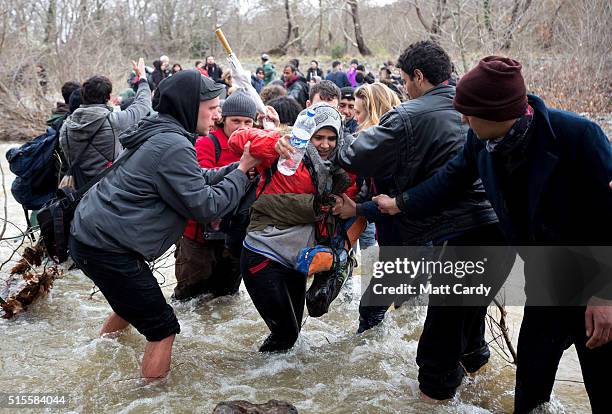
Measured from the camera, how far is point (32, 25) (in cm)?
1912

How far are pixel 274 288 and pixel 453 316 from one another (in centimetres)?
108

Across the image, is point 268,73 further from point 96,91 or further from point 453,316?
point 453,316

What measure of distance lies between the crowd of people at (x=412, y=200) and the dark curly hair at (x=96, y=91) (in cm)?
220

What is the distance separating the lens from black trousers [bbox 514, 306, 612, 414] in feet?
9.34

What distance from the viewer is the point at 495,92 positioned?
2689mm

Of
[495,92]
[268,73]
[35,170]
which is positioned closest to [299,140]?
[495,92]

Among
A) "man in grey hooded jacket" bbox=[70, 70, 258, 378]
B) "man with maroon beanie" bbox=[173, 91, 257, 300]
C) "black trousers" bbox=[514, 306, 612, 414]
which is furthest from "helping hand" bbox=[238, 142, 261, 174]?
"black trousers" bbox=[514, 306, 612, 414]

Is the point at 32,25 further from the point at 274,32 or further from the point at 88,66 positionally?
the point at 274,32

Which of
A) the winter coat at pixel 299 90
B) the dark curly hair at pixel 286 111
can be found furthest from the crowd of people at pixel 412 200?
the winter coat at pixel 299 90

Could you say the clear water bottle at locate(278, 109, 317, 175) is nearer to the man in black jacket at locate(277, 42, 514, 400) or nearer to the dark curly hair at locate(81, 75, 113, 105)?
the man in black jacket at locate(277, 42, 514, 400)

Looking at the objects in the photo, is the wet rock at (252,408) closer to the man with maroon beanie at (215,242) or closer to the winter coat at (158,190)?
the winter coat at (158,190)

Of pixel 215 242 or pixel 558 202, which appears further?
pixel 215 242

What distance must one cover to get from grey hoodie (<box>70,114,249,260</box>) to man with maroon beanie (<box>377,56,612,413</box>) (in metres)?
1.51

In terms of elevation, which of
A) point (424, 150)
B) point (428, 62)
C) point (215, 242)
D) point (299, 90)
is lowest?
point (299, 90)
